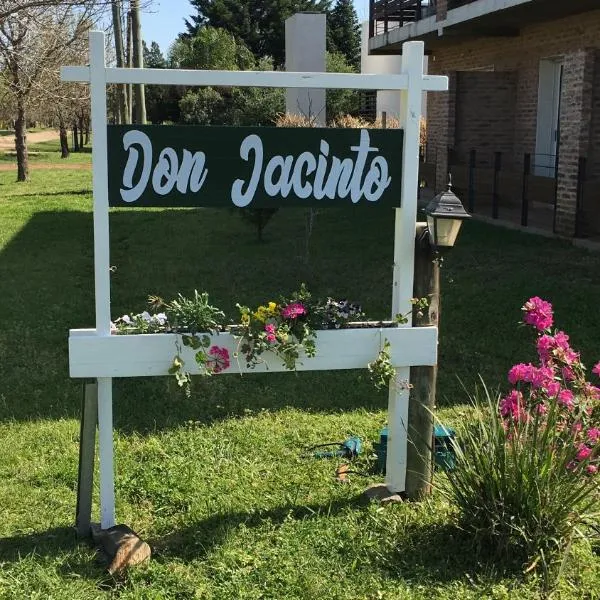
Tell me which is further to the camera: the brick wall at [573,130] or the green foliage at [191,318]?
the brick wall at [573,130]

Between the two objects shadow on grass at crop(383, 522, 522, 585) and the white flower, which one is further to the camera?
the white flower

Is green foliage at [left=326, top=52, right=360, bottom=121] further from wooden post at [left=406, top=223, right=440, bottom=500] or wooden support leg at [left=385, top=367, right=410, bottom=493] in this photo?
wooden support leg at [left=385, top=367, right=410, bottom=493]

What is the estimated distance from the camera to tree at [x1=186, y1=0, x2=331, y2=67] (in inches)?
1788

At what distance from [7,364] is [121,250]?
215 inches

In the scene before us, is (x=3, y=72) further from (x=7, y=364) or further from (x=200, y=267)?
(x=7, y=364)

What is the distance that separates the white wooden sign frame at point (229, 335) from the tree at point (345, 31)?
146 ft

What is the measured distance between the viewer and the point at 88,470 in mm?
3494

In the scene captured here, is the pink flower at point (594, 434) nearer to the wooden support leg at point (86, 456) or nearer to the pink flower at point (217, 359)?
the pink flower at point (217, 359)

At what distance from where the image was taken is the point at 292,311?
349cm

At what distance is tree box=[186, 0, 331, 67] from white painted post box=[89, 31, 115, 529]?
4332 cm

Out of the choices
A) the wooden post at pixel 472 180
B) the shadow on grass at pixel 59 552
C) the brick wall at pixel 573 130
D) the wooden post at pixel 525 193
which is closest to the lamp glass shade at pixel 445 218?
the shadow on grass at pixel 59 552

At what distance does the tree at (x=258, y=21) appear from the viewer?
45.4 metres

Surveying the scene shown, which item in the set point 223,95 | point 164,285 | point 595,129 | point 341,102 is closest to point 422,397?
point 164,285

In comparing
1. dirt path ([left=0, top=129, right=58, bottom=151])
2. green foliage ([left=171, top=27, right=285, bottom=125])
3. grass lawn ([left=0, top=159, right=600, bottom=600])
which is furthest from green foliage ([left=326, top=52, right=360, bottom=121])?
dirt path ([left=0, top=129, right=58, bottom=151])
